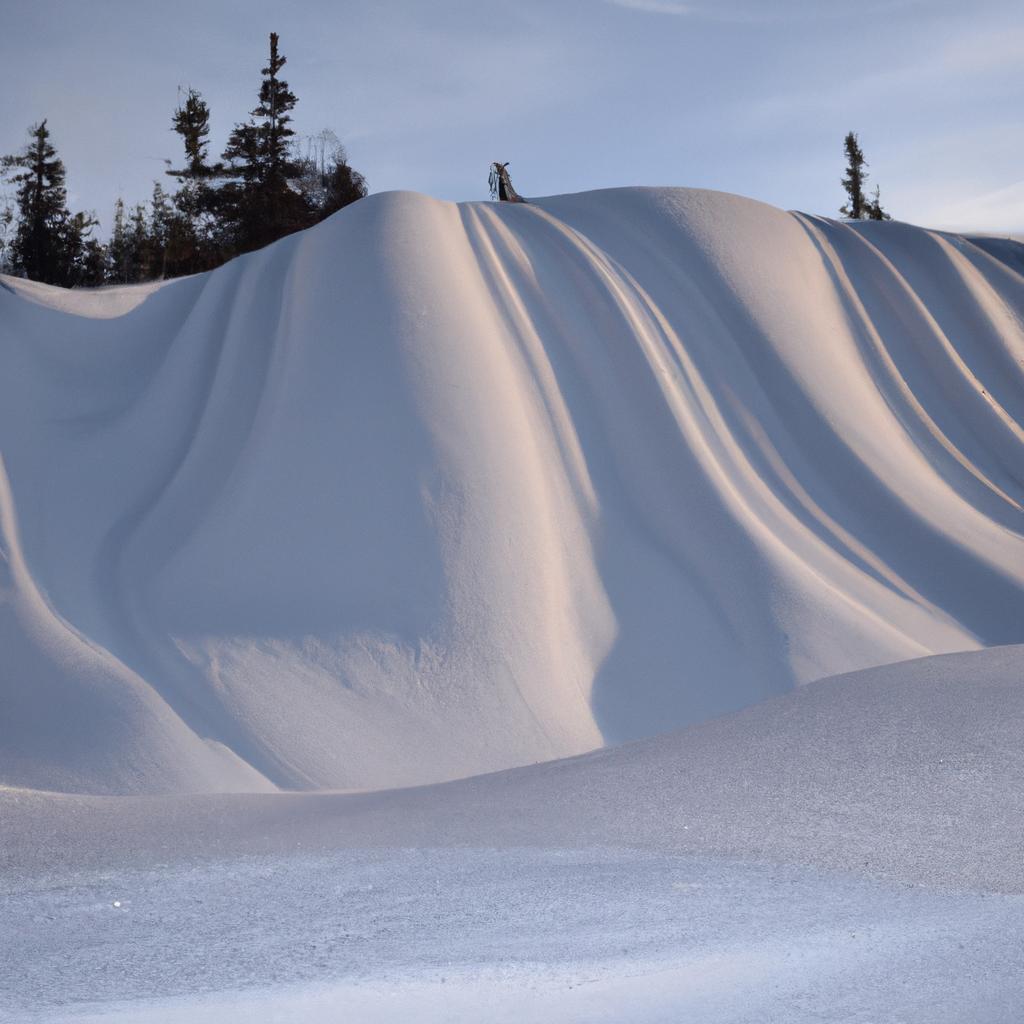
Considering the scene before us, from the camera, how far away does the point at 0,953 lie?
2.15 m

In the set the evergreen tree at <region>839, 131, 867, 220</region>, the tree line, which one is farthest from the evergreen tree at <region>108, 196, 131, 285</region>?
the evergreen tree at <region>839, 131, 867, 220</region>

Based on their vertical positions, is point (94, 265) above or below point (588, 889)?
above

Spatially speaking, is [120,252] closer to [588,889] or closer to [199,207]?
[199,207]

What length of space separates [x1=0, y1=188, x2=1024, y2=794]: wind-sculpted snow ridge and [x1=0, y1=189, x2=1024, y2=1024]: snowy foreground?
0.03 meters

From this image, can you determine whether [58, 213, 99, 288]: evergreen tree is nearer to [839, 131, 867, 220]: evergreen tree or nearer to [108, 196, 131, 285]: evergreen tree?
[108, 196, 131, 285]: evergreen tree

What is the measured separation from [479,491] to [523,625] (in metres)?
0.89

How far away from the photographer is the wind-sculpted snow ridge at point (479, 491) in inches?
215

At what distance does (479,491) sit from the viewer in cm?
648

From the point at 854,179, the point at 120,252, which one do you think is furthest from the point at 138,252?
the point at 854,179

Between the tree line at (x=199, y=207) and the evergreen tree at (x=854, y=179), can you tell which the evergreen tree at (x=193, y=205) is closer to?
the tree line at (x=199, y=207)

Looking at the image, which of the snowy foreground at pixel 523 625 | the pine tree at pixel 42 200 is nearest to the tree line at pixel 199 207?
the pine tree at pixel 42 200

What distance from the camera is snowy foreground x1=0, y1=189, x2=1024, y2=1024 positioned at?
84.2 inches

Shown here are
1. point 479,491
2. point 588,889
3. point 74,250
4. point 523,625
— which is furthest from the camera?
point 74,250

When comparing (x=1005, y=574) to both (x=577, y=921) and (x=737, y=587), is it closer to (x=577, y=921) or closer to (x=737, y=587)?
(x=737, y=587)
